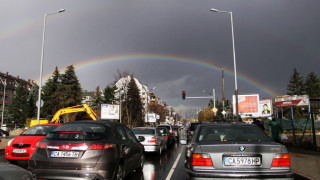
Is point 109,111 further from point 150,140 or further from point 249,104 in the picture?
point 150,140

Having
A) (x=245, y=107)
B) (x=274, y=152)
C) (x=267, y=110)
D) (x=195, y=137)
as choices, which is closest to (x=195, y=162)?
(x=195, y=137)

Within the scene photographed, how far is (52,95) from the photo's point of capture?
63.4 metres

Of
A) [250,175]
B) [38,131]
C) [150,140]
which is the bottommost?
[150,140]

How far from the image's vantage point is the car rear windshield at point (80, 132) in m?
5.35

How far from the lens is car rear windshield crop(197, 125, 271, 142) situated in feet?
16.4

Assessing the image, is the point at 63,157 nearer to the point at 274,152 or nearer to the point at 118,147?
the point at 118,147

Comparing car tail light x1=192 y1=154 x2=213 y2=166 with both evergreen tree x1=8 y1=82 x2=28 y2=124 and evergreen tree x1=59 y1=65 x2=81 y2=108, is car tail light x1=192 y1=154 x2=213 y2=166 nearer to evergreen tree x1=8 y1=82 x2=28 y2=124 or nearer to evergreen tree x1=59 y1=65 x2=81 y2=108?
evergreen tree x1=59 y1=65 x2=81 y2=108

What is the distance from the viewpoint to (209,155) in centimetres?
438

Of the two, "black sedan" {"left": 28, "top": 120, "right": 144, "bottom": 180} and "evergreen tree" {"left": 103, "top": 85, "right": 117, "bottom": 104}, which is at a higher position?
"evergreen tree" {"left": 103, "top": 85, "right": 117, "bottom": 104}

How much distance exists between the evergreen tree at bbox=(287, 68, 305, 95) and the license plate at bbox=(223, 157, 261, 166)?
9932cm

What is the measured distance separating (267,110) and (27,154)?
42123 millimetres

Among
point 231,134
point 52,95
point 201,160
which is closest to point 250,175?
point 201,160

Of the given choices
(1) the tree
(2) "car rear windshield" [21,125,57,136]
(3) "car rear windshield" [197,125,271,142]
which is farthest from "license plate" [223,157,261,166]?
(1) the tree

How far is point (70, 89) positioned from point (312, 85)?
269 ft
